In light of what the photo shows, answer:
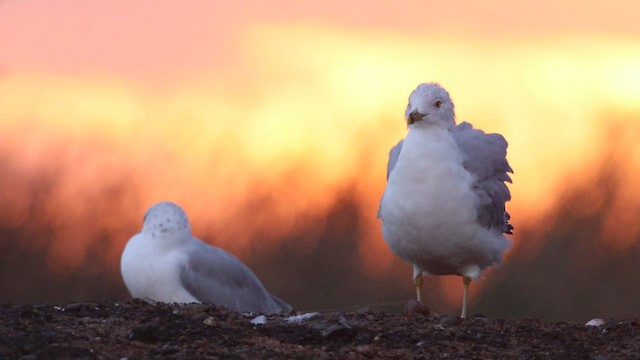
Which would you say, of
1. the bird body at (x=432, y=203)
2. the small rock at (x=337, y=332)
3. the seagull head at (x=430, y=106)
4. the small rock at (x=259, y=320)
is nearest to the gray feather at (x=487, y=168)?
the bird body at (x=432, y=203)

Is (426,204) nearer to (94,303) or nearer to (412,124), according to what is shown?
(412,124)

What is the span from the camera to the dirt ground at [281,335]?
22.0ft

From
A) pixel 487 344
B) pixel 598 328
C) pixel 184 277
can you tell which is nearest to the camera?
pixel 487 344

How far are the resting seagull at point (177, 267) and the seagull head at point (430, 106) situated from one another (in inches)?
108

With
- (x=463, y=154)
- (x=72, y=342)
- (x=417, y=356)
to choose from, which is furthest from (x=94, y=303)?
(x=463, y=154)

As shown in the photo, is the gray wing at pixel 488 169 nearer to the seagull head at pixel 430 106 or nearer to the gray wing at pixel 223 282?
the seagull head at pixel 430 106

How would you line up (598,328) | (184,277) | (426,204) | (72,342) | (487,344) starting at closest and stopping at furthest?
(72,342) < (487,344) < (598,328) < (426,204) < (184,277)

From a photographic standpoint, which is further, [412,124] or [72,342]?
[412,124]

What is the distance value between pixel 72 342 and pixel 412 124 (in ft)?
12.6

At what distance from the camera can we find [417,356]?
6.85 m

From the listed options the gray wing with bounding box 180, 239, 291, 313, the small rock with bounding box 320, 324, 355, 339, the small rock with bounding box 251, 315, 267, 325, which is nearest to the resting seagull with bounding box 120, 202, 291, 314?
the gray wing with bounding box 180, 239, 291, 313

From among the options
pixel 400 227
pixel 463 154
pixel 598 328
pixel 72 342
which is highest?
pixel 463 154

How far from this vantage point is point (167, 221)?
11.2 meters

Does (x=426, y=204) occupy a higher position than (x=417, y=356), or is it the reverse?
(x=426, y=204)
